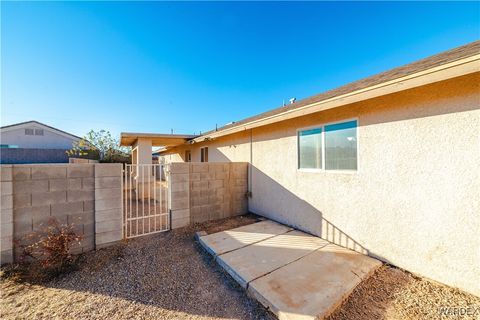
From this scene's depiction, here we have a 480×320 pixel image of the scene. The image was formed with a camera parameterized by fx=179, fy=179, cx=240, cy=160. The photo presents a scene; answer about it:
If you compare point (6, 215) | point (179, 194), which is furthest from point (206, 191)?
point (6, 215)

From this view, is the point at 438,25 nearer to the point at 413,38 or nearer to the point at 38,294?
the point at 413,38

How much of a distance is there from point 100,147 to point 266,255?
55.1 feet

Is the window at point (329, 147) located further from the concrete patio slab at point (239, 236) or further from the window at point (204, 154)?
the window at point (204, 154)

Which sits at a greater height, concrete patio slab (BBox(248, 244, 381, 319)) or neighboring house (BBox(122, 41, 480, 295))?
neighboring house (BBox(122, 41, 480, 295))

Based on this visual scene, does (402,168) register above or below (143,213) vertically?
above

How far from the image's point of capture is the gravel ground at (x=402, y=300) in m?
2.26

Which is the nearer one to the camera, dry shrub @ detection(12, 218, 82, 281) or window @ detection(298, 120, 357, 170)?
dry shrub @ detection(12, 218, 82, 281)

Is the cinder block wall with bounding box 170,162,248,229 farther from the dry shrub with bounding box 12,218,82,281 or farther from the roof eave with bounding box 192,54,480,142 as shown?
the roof eave with bounding box 192,54,480,142

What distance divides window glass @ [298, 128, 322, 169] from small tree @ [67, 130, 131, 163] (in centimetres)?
1493

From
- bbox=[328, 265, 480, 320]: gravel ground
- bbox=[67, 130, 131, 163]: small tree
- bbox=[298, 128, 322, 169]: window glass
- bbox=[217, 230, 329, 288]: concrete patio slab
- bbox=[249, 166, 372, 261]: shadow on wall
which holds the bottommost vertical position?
bbox=[328, 265, 480, 320]: gravel ground

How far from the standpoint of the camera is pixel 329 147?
438 cm

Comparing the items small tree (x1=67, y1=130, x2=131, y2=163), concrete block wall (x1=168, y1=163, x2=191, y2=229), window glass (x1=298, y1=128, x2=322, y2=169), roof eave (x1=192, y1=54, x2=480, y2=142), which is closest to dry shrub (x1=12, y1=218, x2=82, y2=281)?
concrete block wall (x1=168, y1=163, x2=191, y2=229)

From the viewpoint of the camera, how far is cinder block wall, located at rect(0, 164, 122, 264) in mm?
3129

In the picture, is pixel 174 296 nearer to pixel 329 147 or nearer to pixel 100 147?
pixel 329 147
